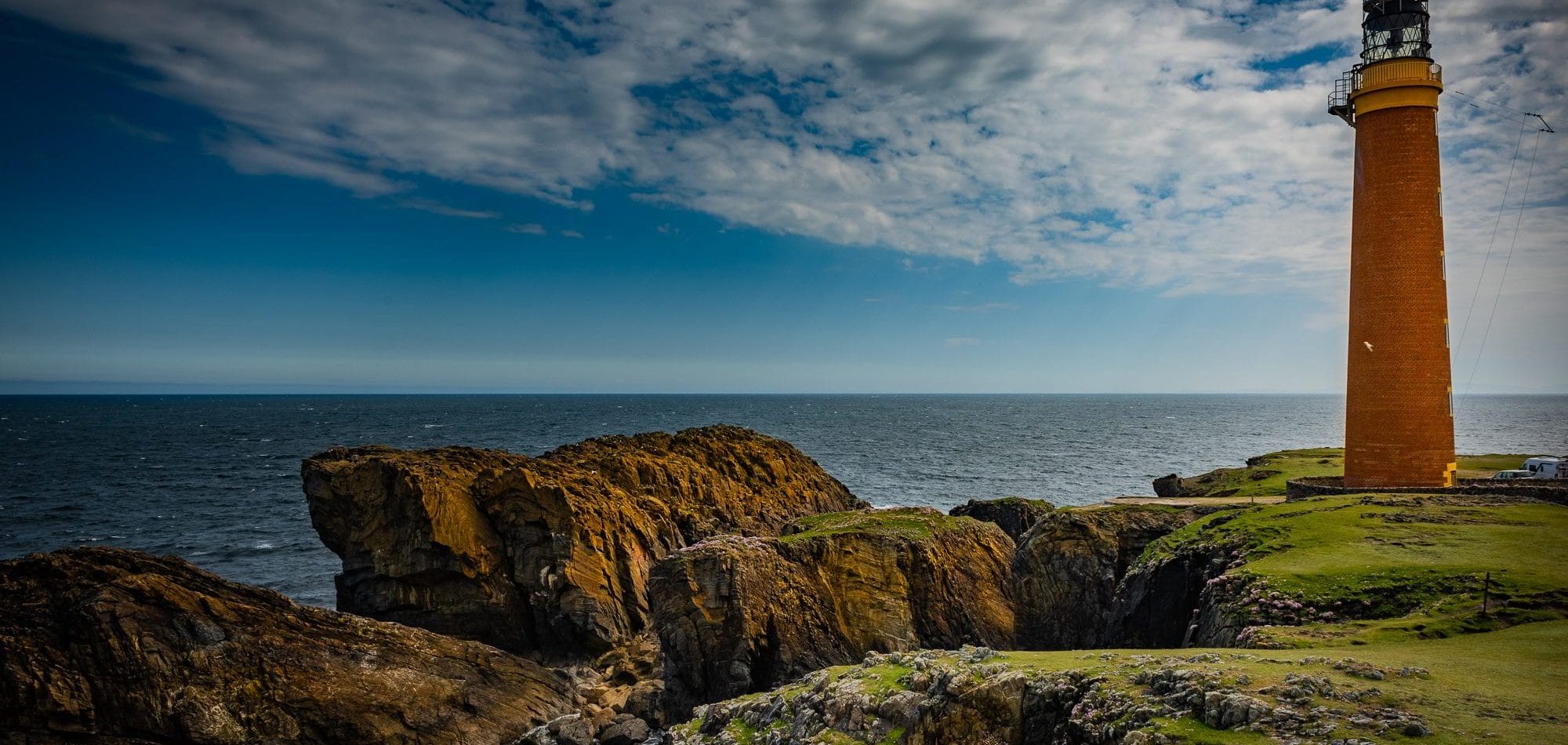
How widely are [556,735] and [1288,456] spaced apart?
53.2 meters

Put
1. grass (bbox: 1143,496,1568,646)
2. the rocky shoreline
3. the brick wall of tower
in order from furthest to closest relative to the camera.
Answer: the brick wall of tower → grass (bbox: 1143,496,1568,646) → the rocky shoreline

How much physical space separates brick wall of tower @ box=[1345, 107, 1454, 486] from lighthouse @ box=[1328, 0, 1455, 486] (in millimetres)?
31

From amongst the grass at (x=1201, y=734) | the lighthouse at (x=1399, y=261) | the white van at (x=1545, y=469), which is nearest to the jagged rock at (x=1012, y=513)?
the lighthouse at (x=1399, y=261)

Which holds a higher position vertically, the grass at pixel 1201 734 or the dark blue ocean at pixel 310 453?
the grass at pixel 1201 734

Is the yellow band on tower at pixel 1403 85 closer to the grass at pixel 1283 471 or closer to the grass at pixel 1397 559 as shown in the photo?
the grass at pixel 1397 559

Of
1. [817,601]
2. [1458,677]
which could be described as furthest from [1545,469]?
[817,601]

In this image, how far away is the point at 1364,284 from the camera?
3262 centimetres

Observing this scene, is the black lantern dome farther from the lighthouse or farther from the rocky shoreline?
the rocky shoreline

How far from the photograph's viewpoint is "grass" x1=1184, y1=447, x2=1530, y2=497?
43.0 m

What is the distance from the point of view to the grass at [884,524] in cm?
3238

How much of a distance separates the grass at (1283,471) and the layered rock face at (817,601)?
740 inches

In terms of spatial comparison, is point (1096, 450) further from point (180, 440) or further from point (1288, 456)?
point (180, 440)

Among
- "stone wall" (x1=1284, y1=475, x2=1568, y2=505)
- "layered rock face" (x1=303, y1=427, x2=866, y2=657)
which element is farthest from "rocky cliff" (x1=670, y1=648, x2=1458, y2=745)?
"stone wall" (x1=1284, y1=475, x2=1568, y2=505)

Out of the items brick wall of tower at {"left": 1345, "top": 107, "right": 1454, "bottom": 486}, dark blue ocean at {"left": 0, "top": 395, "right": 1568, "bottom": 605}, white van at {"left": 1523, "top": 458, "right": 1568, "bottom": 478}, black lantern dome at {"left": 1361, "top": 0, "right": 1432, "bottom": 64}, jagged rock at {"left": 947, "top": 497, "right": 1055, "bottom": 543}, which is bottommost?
dark blue ocean at {"left": 0, "top": 395, "right": 1568, "bottom": 605}
